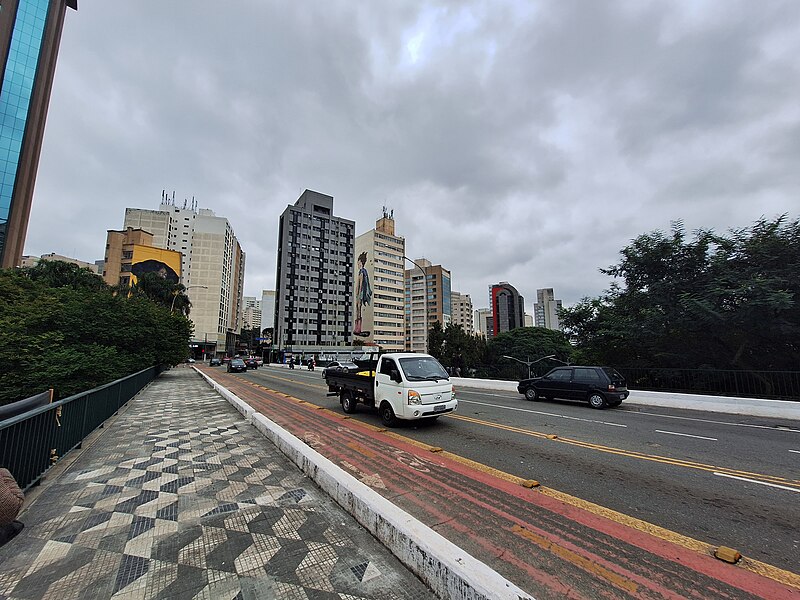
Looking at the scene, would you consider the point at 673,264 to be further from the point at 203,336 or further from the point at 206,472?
the point at 203,336

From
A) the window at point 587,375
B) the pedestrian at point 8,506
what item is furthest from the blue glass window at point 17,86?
the window at point 587,375

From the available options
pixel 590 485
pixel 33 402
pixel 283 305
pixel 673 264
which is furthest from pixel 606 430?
pixel 283 305

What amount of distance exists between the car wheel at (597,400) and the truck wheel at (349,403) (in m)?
8.49

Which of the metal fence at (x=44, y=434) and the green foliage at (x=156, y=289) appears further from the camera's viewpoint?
the green foliage at (x=156, y=289)

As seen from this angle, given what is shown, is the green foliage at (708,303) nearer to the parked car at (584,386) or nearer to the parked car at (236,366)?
the parked car at (584,386)

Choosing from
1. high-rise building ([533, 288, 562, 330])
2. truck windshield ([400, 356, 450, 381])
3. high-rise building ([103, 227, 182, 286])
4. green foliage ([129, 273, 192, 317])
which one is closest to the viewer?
truck windshield ([400, 356, 450, 381])

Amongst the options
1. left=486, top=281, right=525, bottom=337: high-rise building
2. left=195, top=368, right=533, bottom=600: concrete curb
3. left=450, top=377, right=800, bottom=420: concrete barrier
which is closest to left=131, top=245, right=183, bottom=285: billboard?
left=450, top=377, right=800, bottom=420: concrete barrier

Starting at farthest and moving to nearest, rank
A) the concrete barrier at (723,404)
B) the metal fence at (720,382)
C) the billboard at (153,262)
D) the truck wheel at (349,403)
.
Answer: the billboard at (153,262), the metal fence at (720,382), the concrete barrier at (723,404), the truck wheel at (349,403)

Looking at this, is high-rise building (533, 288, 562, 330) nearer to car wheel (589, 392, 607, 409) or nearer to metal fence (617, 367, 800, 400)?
metal fence (617, 367, 800, 400)

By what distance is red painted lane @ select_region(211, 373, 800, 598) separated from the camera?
9.00 feet

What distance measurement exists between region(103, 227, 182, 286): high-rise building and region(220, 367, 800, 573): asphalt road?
85739mm

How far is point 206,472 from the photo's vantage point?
17.7 ft

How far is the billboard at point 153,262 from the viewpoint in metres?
74.8

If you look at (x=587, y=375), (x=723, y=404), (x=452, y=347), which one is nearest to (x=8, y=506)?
(x=587, y=375)
